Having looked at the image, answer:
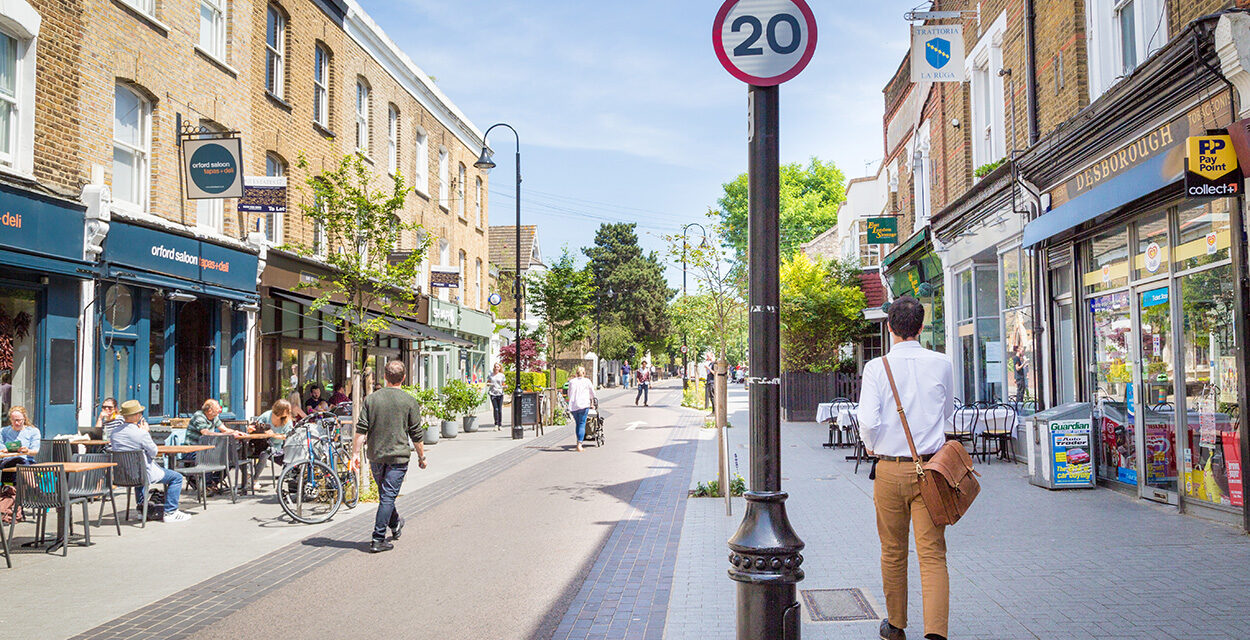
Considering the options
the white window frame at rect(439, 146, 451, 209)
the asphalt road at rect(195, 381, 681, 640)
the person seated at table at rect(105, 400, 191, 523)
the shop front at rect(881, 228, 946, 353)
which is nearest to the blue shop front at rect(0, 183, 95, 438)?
the person seated at table at rect(105, 400, 191, 523)

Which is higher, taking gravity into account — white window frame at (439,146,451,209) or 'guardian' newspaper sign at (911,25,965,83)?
white window frame at (439,146,451,209)

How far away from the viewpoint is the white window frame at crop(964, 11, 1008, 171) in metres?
14.9

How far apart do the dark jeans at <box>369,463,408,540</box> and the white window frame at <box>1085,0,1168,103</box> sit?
8817 mm

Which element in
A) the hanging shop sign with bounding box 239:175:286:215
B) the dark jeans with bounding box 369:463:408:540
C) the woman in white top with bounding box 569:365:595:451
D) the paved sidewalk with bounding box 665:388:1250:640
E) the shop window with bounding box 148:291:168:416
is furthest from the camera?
the woman in white top with bounding box 569:365:595:451

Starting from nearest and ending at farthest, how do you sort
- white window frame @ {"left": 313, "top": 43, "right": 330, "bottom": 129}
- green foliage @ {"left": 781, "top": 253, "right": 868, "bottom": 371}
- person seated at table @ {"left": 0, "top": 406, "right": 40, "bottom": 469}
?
person seated at table @ {"left": 0, "top": 406, "right": 40, "bottom": 469}
white window frame @ {"left": 313, "top": 43, "right": 330, "bottom": 129}
green foliage @ {"left": 781, "top": 253, "right": 868, "bottom": 371}

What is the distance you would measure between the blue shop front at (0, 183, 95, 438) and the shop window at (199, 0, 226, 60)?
5.16 metres

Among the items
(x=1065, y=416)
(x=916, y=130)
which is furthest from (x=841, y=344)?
(x=1065, y=416)

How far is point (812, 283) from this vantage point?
26.8 meters

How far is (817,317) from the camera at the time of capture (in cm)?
2609

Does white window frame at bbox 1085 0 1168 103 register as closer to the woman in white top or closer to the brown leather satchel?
the brown leather satchel

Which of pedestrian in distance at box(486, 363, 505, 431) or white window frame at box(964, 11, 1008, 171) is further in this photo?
pedestrian in distance at box(486, 363, 505, 431)

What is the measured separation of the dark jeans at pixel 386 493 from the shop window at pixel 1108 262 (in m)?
8.32

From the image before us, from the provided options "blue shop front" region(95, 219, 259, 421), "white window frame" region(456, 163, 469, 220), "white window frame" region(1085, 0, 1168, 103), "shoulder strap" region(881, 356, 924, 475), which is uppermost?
"white window frame" region(456, 163, 469, 220)

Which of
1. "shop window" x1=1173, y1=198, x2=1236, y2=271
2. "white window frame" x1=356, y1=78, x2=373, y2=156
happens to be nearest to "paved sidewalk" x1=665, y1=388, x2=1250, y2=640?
"shop window" x1=1173, y1=198, x2=1236, y2=271
